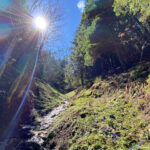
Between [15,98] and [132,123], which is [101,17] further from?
[15,98]

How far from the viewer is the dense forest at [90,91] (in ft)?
10.6

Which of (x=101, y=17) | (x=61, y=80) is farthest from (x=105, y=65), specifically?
(x=61, y=80)

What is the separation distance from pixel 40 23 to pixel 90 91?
8.14 metres

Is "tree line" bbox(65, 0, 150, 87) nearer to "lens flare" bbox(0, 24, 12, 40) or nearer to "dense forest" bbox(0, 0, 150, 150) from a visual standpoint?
"dense forest" bbox(0, 0, 150, 150)

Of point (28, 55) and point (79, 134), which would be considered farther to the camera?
point (28, 55)

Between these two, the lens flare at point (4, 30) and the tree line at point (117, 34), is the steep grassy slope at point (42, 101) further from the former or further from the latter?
the tree line at point (117, 34)

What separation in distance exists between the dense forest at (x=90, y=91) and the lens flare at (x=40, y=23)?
1.57ft

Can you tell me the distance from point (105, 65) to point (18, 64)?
1076cm

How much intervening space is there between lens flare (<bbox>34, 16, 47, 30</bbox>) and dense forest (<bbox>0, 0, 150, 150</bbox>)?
1.57 feet

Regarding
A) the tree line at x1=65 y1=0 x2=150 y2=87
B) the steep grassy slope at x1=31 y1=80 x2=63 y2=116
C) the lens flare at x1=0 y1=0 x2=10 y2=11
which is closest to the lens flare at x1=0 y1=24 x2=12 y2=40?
the lens flare at x1=0 y1=0 x2=10 y2=11

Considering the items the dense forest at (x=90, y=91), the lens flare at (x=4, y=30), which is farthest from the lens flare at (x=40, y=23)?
the lens flare at (x=4, y=30)

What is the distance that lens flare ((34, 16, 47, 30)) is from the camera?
828 centimetres

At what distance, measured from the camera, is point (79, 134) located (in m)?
3.47

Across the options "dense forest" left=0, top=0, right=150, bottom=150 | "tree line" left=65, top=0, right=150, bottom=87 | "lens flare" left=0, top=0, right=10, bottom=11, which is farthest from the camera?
"tree line" left=65, top=0, right=150, bottom=87
